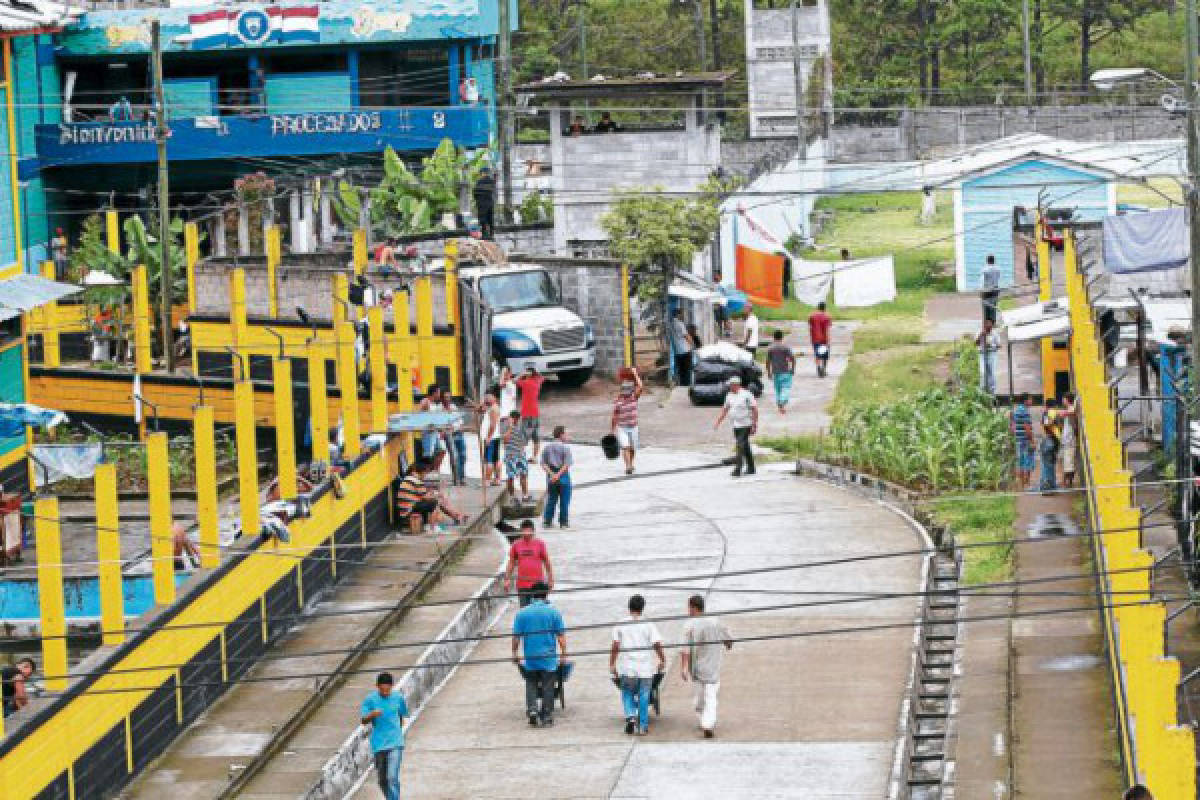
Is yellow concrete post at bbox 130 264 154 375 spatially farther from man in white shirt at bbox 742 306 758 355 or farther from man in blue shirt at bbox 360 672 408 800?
man in blue shirt at bbox 360 672 408 800

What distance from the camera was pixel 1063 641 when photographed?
862 inches

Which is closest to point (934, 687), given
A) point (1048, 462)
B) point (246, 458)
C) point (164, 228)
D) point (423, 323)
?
point (246, 458)

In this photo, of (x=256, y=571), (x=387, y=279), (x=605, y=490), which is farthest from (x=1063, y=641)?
(x=387, y=279)

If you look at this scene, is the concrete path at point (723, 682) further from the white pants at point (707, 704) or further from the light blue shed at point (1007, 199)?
the light blue shed at point (1007, 199)

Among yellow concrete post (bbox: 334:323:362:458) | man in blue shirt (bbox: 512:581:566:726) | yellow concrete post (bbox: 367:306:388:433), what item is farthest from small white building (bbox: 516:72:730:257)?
man in blue shirt (bbox: 512:581:566:726)

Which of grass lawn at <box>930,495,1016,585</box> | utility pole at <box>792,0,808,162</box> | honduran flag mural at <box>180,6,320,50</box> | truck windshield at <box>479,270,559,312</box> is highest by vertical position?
honduran flag mural at <box>180,6,320,50</box>

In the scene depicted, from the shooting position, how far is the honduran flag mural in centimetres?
5912

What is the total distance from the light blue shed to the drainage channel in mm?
23963

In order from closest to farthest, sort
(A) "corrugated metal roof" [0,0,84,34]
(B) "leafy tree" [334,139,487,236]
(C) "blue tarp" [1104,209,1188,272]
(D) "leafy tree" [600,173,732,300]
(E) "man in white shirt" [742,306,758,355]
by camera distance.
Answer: (A) "corrugated metal roof" [0,0,84,34] < (C) "blue tarp" [1104,209,1188,272] < (E) "man in white shirt" [742,306,758,355] < (D) "leafy tree" [600,173,732,300] < (B) "leafy tree" [334,139,487,236]

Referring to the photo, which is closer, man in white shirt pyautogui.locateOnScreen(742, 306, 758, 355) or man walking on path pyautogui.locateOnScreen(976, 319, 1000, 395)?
man walking on path pyautogui.locateOnScreen(976, 319, 1000, 395)

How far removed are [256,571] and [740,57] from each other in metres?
63.3

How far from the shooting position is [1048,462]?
27781 millimetres

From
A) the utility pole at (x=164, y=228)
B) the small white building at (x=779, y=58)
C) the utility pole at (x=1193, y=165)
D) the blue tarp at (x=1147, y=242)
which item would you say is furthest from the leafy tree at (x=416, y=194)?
the utility pole at (x=1193, y=165)

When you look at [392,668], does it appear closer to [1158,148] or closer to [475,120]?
[475,120]
